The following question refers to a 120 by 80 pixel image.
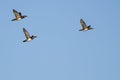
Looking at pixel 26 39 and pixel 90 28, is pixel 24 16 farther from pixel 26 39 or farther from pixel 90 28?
pixel 90 28

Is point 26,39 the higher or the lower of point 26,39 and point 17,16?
the lower

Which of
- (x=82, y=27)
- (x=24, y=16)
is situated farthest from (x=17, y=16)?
(x=82, y=27)

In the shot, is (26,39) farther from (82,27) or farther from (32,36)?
(82,27)

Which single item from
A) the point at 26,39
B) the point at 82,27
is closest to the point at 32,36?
the point at 26,39

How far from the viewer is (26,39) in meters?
57.4

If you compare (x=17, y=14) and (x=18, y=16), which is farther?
(x=17, y=14)

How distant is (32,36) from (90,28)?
36.3ft

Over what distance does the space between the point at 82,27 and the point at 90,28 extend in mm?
1638

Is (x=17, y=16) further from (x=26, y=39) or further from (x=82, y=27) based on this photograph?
(x=82, y=27)

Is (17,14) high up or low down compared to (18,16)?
up

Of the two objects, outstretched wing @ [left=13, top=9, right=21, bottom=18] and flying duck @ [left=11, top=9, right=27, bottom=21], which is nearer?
flying duck @ [left=11, top=9, right=27, bottom=21]

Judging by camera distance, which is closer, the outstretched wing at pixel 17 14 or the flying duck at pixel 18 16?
the flying duck at pixel 18 16

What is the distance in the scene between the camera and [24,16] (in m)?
59.0

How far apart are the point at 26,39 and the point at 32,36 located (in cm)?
148
